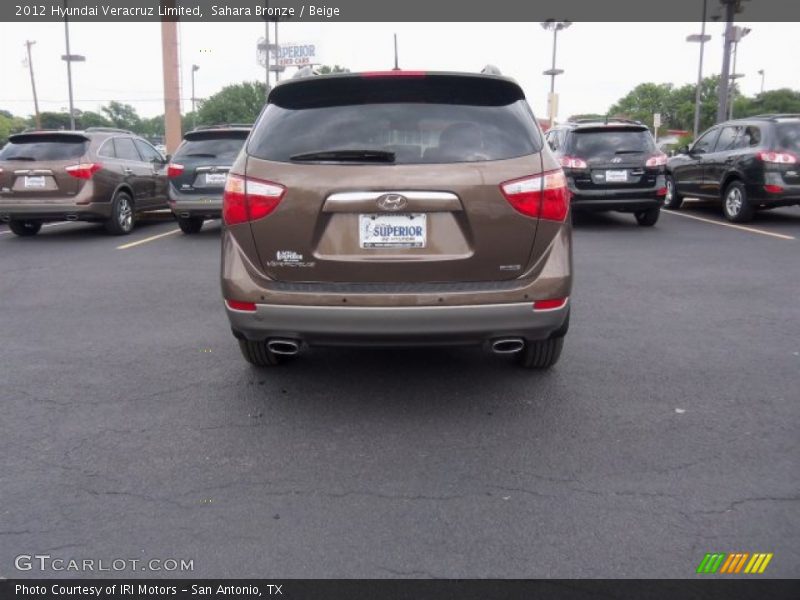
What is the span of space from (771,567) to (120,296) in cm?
601

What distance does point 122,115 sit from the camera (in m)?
126

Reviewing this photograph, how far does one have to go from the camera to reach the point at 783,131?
1107cm

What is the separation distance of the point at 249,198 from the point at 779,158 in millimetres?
9882

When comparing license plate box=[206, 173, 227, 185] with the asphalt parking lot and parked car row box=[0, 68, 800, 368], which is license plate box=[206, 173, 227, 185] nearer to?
the asphalt parking lot

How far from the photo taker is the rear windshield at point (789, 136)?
1103 centimetres

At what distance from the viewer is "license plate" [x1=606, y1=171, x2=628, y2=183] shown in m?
11.1

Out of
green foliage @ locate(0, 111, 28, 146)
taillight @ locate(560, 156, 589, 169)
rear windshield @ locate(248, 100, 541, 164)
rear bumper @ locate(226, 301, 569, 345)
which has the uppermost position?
green foliage @ locate(0, 111, 28, 146)

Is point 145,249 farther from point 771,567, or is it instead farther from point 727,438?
point 771,567

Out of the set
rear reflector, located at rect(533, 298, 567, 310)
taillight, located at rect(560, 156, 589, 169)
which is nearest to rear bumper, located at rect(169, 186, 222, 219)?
taillight, located at rect(560, 156, 589, 169)

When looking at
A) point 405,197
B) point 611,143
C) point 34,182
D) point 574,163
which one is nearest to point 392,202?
point 405,197

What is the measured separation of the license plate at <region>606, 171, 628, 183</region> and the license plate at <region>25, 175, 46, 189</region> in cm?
837

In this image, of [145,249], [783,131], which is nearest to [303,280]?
[145,249]

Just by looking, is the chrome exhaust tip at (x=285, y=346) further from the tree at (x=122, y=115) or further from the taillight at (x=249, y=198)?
the tree at (x=122, y=115)

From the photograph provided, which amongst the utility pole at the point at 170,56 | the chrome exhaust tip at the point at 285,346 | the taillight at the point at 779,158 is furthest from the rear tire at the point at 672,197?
the utility pole at the point at 170,56
